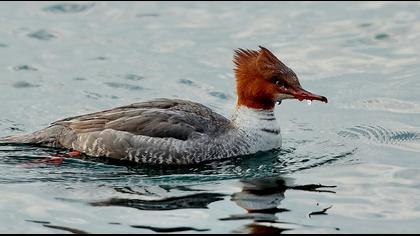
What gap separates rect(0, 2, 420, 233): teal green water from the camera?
10.0 metres

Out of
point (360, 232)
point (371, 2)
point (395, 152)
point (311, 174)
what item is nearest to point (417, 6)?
point (371, 2)

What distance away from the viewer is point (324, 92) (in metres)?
15.6

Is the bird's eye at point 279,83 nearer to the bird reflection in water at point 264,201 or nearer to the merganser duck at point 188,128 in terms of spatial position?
the merganser duck at point 188,128

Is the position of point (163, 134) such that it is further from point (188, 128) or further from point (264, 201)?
point (264, 201)

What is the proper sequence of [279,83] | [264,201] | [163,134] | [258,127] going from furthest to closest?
[258,127] → [279,83] → [163,134] → [264,201]

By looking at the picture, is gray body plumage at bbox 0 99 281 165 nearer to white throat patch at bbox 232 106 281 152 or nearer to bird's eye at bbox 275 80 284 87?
white throat patch at bbox 232 106 281 152

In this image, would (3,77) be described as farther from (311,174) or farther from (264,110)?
(311,174)

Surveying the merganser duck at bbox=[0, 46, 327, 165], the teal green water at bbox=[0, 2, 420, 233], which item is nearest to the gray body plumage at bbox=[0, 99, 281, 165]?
the merganser duck at bbox=[0, 46, 327, 165]

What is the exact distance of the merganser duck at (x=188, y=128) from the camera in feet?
39.4

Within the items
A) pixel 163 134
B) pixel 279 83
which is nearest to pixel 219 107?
pixel 279 83

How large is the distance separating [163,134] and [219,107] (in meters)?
3.13

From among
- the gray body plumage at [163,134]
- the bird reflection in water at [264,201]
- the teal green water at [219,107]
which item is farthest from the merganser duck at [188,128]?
the bird reflection in water at [264,201]

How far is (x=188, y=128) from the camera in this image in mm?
12047

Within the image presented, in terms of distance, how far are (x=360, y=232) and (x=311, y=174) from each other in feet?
6.68
